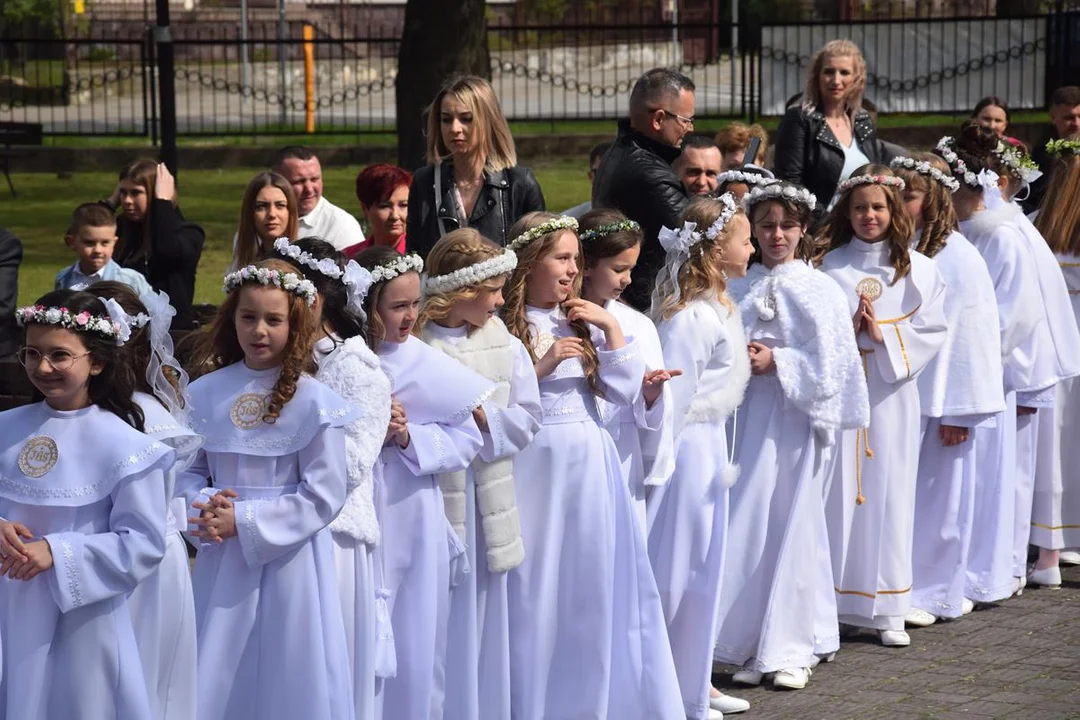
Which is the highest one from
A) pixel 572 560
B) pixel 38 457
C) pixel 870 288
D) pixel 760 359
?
pixel 870 288

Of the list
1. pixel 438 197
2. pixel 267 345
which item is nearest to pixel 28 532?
pixel 267 345

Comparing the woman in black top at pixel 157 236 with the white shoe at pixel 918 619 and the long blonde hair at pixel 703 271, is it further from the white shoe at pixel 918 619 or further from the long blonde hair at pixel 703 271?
the white shoe at pixel 918 619

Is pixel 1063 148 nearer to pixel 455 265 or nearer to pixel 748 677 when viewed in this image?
pixel 748 677

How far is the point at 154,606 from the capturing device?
5219 mm

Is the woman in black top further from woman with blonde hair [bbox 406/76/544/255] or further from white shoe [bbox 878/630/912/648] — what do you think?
white shoe [bbox 878/630/912/648]

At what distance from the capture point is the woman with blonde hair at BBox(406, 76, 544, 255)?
7.38m

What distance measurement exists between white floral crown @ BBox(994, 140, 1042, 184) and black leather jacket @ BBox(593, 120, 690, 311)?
2013 millimetres

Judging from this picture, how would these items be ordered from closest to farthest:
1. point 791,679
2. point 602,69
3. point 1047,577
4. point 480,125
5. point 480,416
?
point 480,416
point 791,679
point 480,125
point 1047,577
point 602,69

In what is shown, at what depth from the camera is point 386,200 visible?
803 cm

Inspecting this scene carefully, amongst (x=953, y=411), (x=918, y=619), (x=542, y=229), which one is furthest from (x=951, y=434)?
(x=542, y=229)

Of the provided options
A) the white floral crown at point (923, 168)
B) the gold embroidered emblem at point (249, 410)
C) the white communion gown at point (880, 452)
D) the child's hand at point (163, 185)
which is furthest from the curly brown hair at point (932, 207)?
the gold embroidered emblem at point (249, 410)

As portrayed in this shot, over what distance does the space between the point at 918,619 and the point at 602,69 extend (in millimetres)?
18899

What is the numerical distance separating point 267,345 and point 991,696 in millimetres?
3472

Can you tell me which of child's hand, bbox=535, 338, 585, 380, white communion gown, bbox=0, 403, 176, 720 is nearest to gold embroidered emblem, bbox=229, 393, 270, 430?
white communion gown, bbox=0, 403, 176, 720
